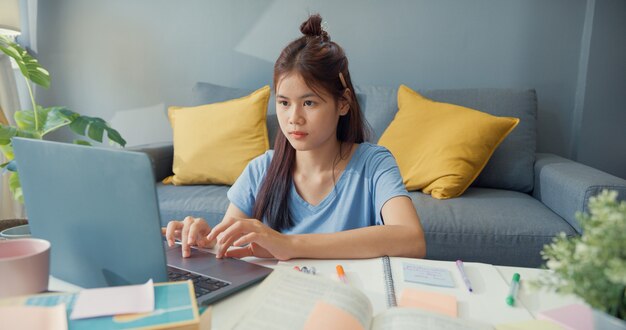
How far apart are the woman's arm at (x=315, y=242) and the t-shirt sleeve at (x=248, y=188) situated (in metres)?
0.35

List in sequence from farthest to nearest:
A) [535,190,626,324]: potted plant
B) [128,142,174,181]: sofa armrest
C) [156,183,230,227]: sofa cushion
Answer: [128,142,174,181]: sofa armrest < [156,183,230,227]: sofa cushion < [535,190,626,324]: potted plant

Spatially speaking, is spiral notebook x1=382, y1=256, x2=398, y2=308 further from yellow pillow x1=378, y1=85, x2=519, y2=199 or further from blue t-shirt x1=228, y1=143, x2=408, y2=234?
yellow pillow x1=378, y1=85, x2=519, y2=199

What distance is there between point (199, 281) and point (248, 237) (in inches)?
5.0

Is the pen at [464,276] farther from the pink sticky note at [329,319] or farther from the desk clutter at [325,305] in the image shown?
the pink sticky note at [329,319]

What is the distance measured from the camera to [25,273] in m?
0.58

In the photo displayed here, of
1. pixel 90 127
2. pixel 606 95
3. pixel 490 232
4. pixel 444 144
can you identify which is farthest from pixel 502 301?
pixel 606 95

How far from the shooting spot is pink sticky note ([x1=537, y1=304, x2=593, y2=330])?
53cm

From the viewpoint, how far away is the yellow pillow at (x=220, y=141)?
221 cm

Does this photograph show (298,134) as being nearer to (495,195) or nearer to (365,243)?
(365,243)

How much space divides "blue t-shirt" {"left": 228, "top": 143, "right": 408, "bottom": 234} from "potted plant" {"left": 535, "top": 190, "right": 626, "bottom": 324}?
736 mm

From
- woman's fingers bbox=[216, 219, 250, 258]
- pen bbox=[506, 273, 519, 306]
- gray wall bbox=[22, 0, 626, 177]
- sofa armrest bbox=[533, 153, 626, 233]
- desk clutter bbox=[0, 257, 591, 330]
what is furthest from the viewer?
gray wall bbox=[22, 0, 626, 177]

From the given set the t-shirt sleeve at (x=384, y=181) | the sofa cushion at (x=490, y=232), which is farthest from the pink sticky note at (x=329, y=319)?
the sofa cushion at (x=490, y=232)

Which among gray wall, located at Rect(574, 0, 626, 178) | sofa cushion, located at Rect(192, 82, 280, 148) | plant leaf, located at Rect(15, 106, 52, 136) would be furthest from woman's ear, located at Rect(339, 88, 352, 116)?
gray wall, located at Rect(574, 0, 626, 178)

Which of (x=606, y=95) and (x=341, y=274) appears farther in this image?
(x=606, y=95)
